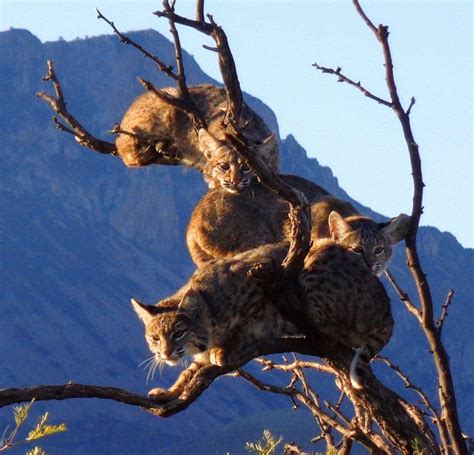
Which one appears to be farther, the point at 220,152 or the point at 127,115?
the point at 127,115

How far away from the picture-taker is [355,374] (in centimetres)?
836

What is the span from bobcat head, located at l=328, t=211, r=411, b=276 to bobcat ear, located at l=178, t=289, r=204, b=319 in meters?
2.58

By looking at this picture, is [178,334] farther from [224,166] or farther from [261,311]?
[224,166]

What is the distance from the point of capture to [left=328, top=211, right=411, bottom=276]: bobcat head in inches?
461

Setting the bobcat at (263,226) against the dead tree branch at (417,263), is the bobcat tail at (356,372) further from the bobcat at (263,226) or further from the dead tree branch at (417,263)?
the bobcat at (263,226)

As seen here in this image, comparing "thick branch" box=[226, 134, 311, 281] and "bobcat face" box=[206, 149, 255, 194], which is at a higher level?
"bobcat face" box=[206, 149, 255, 194]

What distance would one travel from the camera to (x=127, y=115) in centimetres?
1706

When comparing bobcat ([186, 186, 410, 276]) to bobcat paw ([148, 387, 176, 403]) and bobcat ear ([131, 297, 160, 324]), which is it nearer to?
bobcat ear ([131, 297, 160, 324])

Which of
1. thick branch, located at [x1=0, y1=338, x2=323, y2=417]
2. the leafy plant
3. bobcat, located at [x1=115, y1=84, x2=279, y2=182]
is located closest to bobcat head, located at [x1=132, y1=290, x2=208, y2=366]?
thick branch, located at [x1=0, y1=338, x2=323, y2=417]

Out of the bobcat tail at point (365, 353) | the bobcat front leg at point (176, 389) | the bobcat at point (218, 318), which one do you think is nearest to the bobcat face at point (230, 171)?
the bobcat at point (218, 318)

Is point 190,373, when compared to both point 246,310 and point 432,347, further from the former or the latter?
point 432,347

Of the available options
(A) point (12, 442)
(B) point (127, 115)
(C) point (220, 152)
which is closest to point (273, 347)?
(A) point (12, 442)

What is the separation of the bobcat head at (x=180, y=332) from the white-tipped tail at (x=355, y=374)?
1.19 m

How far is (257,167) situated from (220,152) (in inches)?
263
